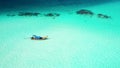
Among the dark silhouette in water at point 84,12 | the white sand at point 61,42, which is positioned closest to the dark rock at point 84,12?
the dark silhouette in water at point 84,12

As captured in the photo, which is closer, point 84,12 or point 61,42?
point 61,42

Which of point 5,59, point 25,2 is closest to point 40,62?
point 5,59

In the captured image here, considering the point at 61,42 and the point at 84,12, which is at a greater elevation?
the point at 84,12

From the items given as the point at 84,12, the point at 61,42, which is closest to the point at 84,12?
Answer: the point at 84,12

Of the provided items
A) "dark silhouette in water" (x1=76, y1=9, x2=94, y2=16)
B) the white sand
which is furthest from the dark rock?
the white sand

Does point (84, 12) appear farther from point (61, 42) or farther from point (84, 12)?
point (61, 42)

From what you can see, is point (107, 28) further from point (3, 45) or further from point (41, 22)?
point (3, 45)

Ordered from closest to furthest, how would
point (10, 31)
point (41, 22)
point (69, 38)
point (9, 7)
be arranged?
point (69, 38) < point (10, 31) < point (41, 22) < point (9, 7)

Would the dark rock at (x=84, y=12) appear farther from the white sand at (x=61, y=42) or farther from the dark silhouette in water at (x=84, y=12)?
the white sand at (x=61, y=42)

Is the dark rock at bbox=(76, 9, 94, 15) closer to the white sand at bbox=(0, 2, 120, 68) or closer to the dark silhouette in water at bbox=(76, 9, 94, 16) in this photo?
the dark silhouette in water at bbox=(76, 9, 94, 16)
